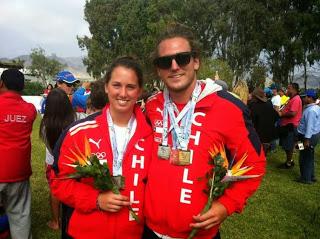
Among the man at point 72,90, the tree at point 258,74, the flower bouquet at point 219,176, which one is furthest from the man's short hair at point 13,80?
the tree at point 258,74

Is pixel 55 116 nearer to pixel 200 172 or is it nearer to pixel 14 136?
pixel 14 136

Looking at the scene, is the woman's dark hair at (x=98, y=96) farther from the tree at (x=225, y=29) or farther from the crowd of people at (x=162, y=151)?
the tree at (x=225, y=29)

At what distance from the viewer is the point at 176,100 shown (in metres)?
2.78

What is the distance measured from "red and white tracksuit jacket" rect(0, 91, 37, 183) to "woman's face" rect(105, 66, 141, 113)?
6.22ft

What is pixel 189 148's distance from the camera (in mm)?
2582

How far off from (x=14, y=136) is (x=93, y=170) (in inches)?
87.0

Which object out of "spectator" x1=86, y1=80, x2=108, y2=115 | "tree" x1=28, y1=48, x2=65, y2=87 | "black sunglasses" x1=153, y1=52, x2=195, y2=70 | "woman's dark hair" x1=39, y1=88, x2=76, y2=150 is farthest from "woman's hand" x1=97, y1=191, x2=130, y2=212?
"tree" x1=28, y1=48, x2=65, y2=87

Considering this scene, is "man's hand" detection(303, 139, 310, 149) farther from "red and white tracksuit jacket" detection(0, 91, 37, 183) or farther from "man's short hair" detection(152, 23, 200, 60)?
"man's short hair" detection(152, 23, 200, 60)

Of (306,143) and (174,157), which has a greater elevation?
(174,157)

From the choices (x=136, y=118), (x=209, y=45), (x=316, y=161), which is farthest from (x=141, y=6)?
(x=136, y=118)

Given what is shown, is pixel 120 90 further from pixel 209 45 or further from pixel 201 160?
pixel 209 45

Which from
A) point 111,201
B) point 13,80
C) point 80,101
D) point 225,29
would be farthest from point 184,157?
point 225,29

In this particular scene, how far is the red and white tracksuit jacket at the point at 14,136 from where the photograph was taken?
13.6ft

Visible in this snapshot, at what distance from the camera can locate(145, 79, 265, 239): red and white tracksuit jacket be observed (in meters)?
2.55
